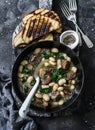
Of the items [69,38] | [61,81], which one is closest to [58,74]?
[61,81]

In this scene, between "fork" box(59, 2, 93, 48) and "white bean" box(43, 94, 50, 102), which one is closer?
"white bean" box(43, 94, 50, 102)

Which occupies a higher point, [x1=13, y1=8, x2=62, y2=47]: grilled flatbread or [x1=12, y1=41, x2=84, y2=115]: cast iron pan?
[x1=13, y1=8, x2=62, y2=47]: grilled flatbread

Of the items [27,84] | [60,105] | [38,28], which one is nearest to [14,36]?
[38,28]

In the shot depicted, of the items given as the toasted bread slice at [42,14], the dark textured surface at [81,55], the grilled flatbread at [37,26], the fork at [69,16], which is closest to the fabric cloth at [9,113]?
the dark textured surface at [81,55]

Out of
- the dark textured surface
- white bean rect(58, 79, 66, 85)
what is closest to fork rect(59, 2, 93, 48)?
the dark textured surface

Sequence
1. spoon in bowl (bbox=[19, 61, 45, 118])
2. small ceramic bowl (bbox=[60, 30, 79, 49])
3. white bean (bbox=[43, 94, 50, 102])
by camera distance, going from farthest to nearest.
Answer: small ceramic bowl (bbox=[60, 30, 79, 49]) < white bean (bbox=[43, 94, 50, 102]) < spoon in bowl (bbox=[19, 61, 45, 118])

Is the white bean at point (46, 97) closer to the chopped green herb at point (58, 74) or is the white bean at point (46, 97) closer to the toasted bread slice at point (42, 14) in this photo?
the chopped green herb at point (58, 74)

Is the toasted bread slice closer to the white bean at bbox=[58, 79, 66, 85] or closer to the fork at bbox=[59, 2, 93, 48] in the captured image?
the fork at bbox=[59, 2, 93, 48]
